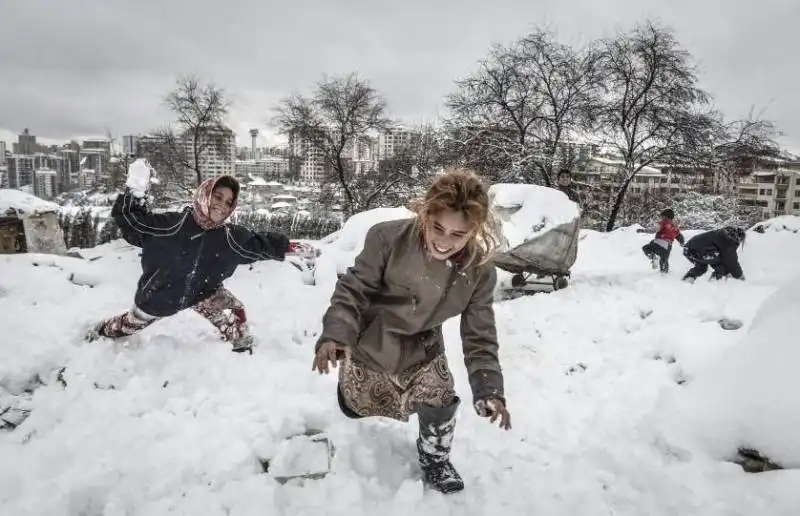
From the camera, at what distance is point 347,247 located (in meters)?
6.55

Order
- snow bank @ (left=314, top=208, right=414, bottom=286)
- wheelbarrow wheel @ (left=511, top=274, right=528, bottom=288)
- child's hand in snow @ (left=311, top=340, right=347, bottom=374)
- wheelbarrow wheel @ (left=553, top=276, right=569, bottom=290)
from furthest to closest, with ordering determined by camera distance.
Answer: wheelbarrow wheel @ (left=511, top=274, right=528, bottom=288) < wheelbarrow wheel @ (left=553, top=276, right=569, bottom=290) < snow bank @ (left=314, top=208, right=414, bottom=286) < child's hand in snow @ (left=311, top=340, right=347, bottom=374)

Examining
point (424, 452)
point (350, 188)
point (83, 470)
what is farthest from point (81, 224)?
point (424, 452)

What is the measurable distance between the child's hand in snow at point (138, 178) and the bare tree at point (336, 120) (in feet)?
62.6

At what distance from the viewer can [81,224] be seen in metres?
13.5

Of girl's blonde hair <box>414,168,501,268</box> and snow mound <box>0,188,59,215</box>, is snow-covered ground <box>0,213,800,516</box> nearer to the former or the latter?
girl's blonde hair <box>414,168,501,268</box>

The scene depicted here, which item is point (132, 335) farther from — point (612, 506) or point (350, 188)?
point (350, 188)

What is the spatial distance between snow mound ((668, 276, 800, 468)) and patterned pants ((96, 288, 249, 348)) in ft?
11.5

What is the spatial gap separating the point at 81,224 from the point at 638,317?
1539cm

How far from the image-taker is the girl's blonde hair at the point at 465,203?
6.11 feet

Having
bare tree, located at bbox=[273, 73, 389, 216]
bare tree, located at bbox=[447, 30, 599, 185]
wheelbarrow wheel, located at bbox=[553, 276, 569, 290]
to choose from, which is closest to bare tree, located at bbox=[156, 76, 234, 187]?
bare tree, located at bbox=[273, 73, 389, 216]

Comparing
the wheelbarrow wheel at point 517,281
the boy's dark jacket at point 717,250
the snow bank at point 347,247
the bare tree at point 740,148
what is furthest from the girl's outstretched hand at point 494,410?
the bare tree at point 740,148

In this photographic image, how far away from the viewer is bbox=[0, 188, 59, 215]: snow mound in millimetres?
6808

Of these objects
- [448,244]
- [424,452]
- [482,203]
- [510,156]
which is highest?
[510,156]

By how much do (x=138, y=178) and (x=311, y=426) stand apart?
228 cm
